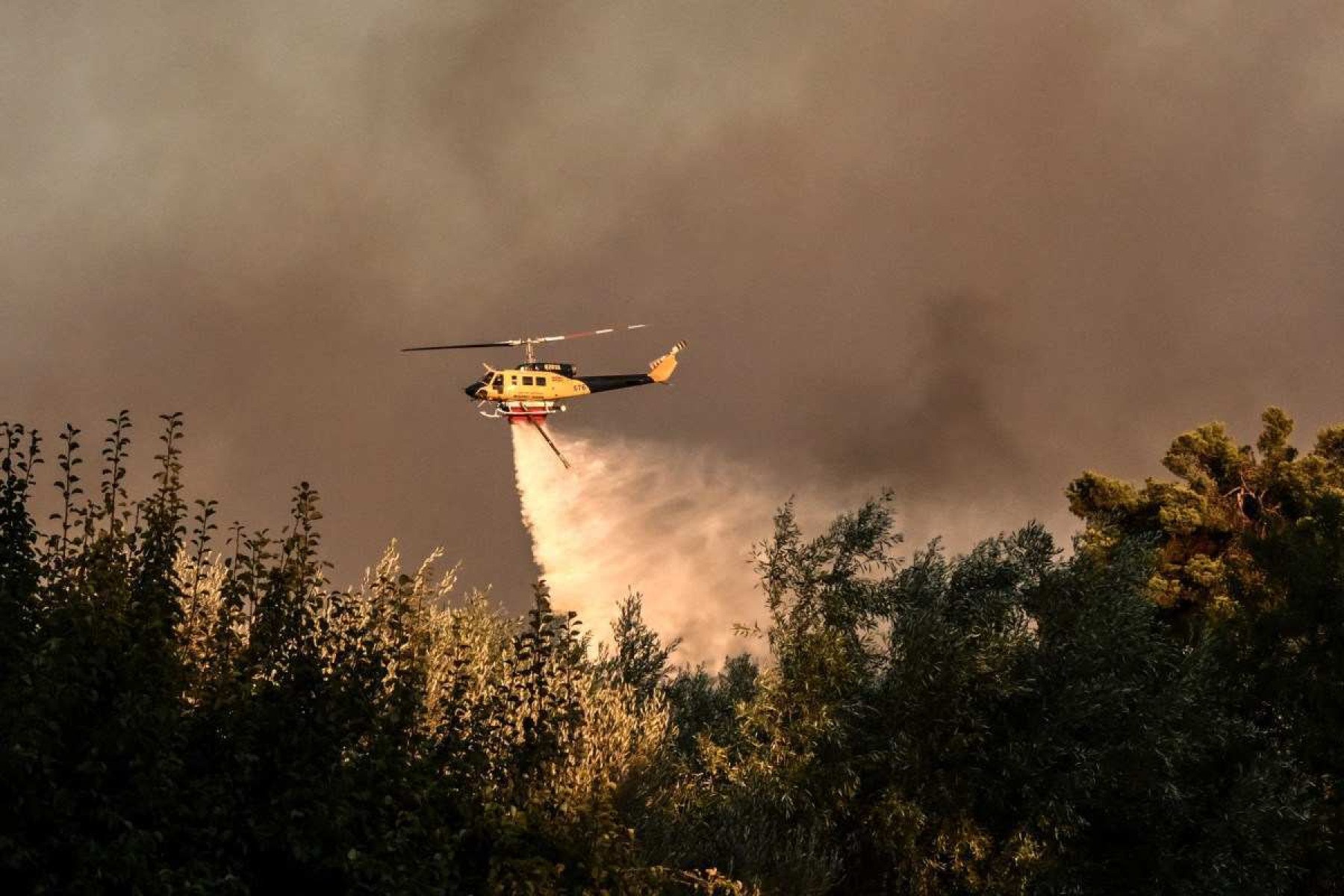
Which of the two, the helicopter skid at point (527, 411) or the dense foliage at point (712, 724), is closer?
the dense foliage at point (712, 724)

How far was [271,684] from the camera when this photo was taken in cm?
2089

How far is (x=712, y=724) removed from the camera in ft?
143

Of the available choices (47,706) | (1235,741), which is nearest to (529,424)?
(1235,741)

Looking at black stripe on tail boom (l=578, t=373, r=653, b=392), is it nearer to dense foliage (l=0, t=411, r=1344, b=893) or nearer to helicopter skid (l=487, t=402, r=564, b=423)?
helicopter skid (l=487, t=402, r=564, b=423)

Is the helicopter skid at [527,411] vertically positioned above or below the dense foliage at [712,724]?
above

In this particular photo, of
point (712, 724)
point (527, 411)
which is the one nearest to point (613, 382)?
point (527, 411)

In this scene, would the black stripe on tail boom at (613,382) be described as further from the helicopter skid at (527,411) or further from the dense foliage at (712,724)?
the dense foliage at (712,724)

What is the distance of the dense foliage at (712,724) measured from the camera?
1869 centimetres

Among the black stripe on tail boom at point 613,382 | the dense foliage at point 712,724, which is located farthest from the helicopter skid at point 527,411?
the dense foliage at point 712,724

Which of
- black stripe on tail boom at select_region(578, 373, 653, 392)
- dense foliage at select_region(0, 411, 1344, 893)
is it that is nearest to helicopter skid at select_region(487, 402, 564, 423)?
black stripe on tail boom at select_region(578, 373, 653, 392)

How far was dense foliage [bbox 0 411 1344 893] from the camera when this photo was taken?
61.3 feet

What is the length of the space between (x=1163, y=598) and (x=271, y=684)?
4910cm

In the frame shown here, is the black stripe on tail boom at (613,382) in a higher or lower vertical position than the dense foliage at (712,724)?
higher

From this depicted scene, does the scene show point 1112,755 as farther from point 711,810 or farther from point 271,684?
point 271,684
